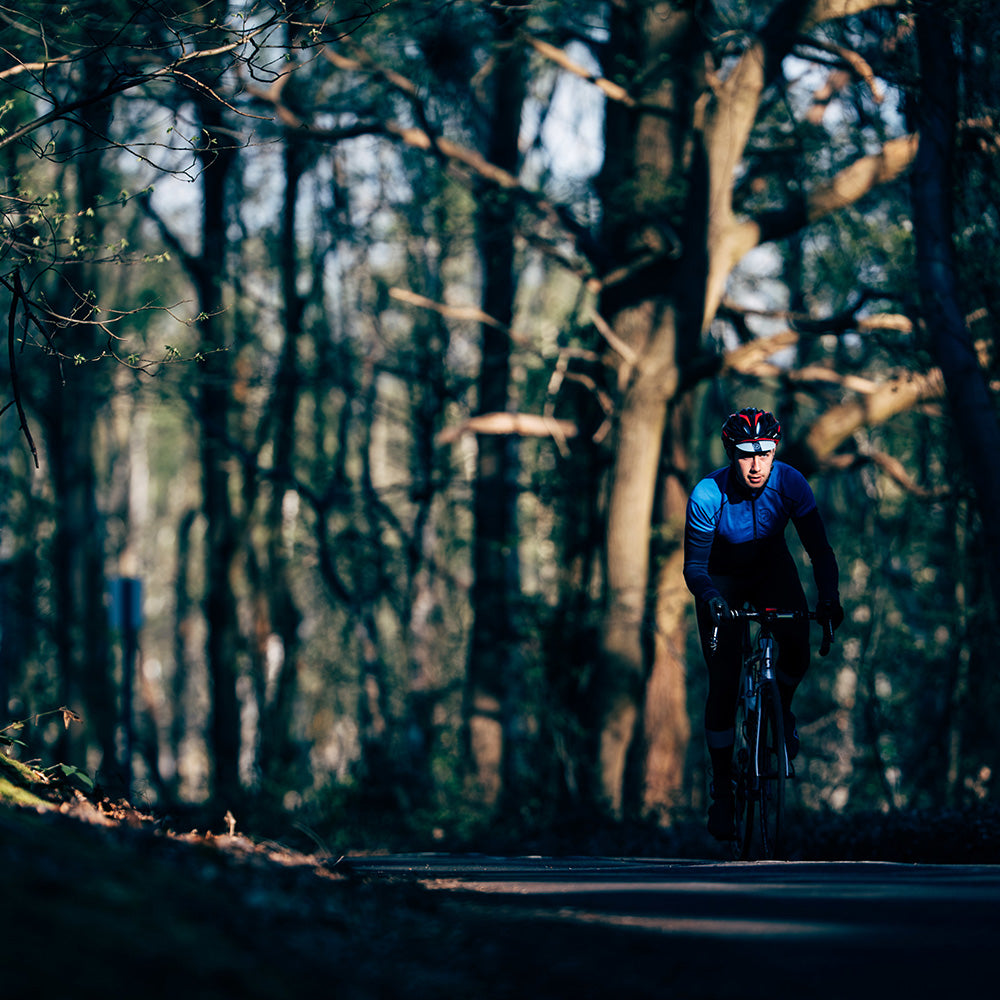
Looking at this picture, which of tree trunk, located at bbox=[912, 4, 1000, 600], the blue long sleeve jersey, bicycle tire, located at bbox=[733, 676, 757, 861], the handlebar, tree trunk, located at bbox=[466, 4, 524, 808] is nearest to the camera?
the handlebar

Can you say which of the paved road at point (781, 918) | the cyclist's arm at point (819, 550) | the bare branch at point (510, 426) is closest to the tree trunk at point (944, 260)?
the cyclist's arm at point (819, 550)

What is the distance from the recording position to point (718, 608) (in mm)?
6965

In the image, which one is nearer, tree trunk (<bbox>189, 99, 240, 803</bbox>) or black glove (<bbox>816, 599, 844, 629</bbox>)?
black glove (<bbox>816, 599, 844, 629</bbox>)

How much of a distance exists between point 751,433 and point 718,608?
38.4 inches

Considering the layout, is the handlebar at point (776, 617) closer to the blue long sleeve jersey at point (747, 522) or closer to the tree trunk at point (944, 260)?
the blue long sleeve jersey at point (747, 522)

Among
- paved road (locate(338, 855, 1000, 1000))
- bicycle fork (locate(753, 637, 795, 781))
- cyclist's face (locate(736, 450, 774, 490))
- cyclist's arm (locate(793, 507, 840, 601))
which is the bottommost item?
paved road (locate(338, 855, 1000, 1000))

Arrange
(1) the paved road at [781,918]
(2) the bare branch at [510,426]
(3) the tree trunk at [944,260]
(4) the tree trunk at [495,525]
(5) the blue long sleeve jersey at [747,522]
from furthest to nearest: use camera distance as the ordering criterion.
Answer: (4) the tree trunk at [495,525]
(2) the bare branch at [510,426]
(3) the tree trunk at [944,260]
(5) the blue long sleeve jersey at [747,522]
(1) the paved road at [781,918]

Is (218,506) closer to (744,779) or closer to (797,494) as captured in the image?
(744,779)

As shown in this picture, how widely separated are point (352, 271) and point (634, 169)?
9.84m

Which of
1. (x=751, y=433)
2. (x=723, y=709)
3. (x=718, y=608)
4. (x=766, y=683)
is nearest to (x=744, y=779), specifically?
(x=723, y=709)

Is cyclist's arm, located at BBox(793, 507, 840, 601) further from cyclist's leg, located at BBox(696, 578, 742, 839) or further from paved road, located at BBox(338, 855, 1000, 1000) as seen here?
paved road, located at BBox(338, 855, 1000, 1000)

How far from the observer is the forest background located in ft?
35.2

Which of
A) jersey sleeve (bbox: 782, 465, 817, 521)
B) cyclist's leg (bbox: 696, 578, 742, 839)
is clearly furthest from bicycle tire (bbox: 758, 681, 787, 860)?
jersey sleeve (bbox: 782, 465, 817, 521)

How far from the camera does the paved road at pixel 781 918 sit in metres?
3.67
